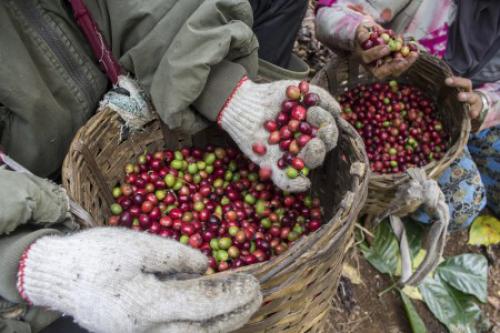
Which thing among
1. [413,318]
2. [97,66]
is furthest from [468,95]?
[97,66]

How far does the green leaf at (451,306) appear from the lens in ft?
8.63

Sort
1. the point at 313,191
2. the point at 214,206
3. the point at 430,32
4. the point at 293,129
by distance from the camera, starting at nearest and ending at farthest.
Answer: the point at 293,129 → the point at 214,206 → the point at 313,191 → the point at 430,32

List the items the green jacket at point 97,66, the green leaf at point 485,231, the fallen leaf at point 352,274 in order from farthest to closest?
the green leaf at point 485,231, the fallen leaf at point 352,274, the green jacket at point 97,66

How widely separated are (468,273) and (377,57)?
5.40 feet

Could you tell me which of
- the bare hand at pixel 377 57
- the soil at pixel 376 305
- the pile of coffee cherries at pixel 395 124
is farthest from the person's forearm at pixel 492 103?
the soil at pixel 376 305

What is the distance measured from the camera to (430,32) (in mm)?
2936

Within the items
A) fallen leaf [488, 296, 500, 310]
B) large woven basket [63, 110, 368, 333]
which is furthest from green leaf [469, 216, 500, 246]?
large woven basket [63, 110, 368, 333]

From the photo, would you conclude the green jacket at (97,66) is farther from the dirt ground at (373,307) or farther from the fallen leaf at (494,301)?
the fallen leaf at (494,301)

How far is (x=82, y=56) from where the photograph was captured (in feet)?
6.23

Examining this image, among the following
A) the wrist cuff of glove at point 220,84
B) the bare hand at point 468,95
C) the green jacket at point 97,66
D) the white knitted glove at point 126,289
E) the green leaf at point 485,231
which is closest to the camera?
the white knitted glove at point 126,289

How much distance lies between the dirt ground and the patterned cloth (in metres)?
0.52

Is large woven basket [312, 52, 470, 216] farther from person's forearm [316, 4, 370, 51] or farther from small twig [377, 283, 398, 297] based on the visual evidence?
small twig [377, 283, 398, 297]

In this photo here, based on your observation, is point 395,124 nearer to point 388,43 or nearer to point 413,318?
point 388,43

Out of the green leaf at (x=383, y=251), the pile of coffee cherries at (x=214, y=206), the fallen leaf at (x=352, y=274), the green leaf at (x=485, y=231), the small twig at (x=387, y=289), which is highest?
the pile of coffee cherries at (x=214, y=206)
